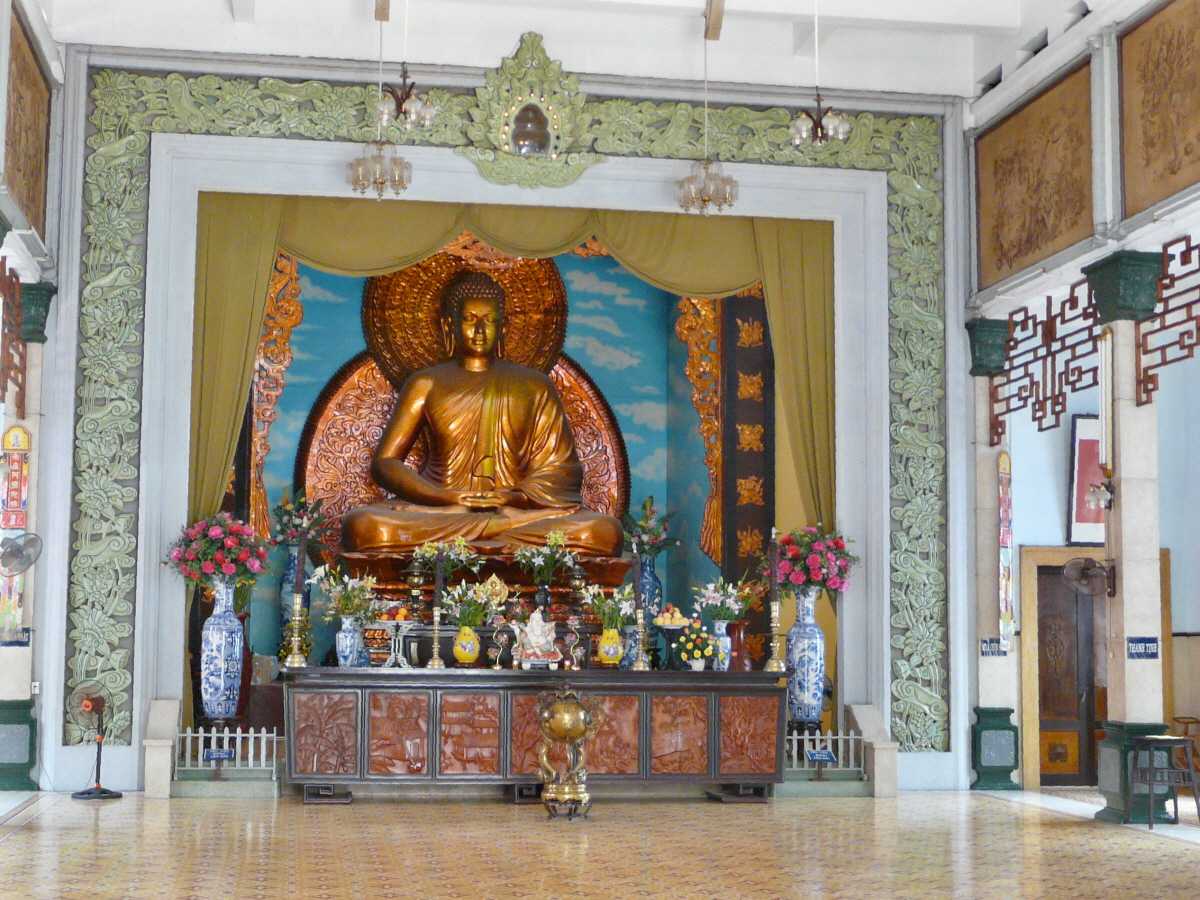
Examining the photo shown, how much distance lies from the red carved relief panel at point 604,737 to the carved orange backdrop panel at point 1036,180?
3497 millimetres

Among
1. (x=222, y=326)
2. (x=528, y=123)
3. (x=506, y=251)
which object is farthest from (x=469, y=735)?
(x=528, y=123)

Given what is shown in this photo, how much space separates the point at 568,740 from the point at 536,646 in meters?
1.02

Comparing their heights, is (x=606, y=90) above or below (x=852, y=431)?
above

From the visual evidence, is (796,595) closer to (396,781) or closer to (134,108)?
(396,781)

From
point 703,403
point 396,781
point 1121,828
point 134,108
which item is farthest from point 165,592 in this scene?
point 1121,828

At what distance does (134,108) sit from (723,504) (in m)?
4.85

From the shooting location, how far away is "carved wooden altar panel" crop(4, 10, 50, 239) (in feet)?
26.0

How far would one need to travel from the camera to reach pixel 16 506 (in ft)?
30.0

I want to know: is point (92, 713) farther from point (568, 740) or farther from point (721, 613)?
point (721, 613)

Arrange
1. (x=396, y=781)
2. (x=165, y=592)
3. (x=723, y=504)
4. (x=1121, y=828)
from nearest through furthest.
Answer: (x=1121, y=828) < (x=396, y=781) < (x=165, y=592) < (x=723, y=504)

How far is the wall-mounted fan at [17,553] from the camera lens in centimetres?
788

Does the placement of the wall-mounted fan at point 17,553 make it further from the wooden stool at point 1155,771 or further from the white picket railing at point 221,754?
the wooden stool at point 1155,771

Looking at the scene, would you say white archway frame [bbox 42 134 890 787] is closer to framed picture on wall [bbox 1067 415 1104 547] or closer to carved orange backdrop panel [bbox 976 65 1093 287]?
carved orange backdrop panel [bbox 976 65 1093 287]

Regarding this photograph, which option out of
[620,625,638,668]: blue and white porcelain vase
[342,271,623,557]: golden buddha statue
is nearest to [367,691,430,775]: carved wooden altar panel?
[620,625,638,668]: blue and white porcelain vase
